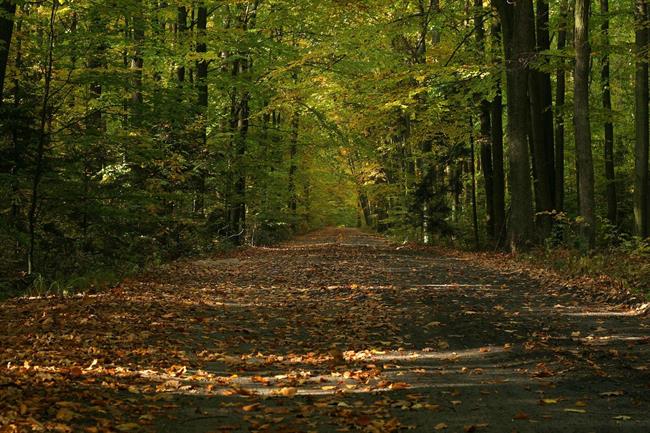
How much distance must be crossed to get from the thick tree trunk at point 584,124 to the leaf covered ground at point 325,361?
2.96 meters

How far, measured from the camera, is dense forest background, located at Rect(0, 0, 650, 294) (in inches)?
482

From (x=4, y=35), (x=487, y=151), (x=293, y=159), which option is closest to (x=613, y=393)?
(x=4, y=35)

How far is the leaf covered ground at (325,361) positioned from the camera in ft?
15.4

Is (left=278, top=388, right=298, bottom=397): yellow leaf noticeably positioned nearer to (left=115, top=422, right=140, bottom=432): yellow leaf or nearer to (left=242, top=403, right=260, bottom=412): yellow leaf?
(left=242, top=403, right=260, bottom=412): yellow leaf

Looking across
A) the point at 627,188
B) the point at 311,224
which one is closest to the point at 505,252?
the point at 627,188

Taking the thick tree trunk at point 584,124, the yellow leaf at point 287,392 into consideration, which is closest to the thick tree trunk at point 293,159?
the thick tree trunk at point 584,124

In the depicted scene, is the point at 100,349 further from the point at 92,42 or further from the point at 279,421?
the point at 92,42

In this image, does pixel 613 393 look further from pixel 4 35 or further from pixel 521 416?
pixel 4 35

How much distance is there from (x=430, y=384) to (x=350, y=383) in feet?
2.53

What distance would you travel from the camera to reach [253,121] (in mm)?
29688

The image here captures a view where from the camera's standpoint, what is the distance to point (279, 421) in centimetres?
474

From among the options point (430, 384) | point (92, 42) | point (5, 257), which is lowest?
point (430, 384)

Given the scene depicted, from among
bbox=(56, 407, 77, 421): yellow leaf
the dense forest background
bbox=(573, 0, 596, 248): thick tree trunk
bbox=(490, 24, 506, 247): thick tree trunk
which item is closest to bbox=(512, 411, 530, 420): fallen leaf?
bbox=(56, 407, 77, 421): yellow leaf

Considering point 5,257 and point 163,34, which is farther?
point 163,34
